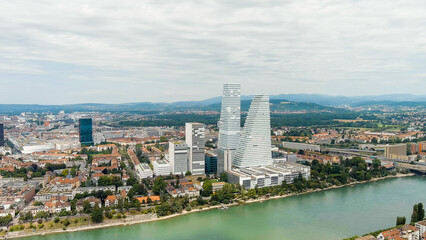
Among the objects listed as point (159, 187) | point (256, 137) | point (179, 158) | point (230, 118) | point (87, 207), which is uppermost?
point (230, 118)

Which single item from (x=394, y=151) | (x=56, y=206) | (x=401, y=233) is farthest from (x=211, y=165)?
(x=394, y=151)

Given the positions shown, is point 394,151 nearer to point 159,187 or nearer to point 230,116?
point 230,116

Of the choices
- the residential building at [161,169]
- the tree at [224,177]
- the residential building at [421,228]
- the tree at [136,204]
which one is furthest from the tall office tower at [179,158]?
the residential building at [421,228]

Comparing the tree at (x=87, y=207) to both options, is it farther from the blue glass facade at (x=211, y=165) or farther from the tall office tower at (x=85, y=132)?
the tall office tower at (x=85, y=132)

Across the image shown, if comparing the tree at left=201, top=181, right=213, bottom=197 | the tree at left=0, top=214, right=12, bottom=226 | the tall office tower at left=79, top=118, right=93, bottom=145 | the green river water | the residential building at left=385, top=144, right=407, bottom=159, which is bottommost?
the green river water

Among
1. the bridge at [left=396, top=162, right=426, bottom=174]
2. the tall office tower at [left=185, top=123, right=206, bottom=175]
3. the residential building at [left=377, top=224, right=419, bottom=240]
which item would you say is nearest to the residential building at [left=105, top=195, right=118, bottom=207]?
the tall office tower at [left=185, top=123, right=206, bottom=175]

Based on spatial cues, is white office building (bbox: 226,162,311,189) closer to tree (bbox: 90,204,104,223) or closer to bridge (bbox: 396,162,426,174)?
tree (bbox: 90,204,104,223)

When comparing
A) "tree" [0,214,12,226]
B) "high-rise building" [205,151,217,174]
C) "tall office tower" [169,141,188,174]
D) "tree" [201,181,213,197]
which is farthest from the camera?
"high-rise building" [205,151,217,174]
